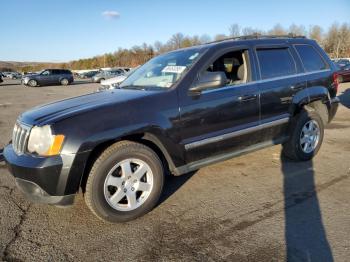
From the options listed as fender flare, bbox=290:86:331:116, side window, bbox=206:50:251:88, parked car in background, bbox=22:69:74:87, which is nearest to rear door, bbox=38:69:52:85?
parked car in background, bbox=22:69:74:87

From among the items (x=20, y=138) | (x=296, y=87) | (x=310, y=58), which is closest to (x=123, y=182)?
(x=20, y=138)

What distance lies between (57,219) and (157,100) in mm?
1677

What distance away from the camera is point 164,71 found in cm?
409

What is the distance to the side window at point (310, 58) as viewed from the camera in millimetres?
4930

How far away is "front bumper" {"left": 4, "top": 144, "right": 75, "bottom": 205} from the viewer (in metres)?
2.92

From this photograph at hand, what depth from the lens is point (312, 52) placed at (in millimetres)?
5152

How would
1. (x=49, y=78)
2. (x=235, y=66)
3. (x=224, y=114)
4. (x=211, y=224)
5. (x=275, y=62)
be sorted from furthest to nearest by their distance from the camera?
(x=49, y=78) → (x=275, y=62) → (x=235, y=66) → (x=224, y=114) → (x=211, y=224)

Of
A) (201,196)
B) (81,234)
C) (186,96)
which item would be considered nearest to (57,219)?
(81,234)

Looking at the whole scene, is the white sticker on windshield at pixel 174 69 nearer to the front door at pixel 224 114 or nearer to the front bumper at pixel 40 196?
Result: the front door at pixel 224 114

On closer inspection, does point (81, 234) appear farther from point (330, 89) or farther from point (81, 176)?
point (330, 89)

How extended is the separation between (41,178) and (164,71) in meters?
2.00

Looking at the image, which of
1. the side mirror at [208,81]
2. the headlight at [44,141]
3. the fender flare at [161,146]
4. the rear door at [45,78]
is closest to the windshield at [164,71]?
the side mirror at [208,81]

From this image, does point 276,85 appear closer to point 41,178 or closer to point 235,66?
point 235,66

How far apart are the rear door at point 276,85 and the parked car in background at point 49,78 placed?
97.6 feet
